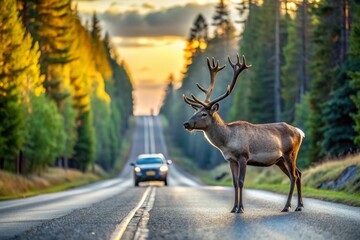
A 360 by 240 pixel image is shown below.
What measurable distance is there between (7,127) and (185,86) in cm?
9684

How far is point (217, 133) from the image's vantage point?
49.5ft

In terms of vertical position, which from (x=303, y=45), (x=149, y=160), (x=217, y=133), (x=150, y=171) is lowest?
(x=150, y=171)

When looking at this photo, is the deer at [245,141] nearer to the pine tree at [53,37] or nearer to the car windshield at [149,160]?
the car windshield at [149,160]

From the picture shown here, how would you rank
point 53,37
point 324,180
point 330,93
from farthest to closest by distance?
point 53,37 < point 330,93 < point 324,180

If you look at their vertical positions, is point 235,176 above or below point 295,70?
below

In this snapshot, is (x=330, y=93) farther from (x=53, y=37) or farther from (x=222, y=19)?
(x=222, y=19)

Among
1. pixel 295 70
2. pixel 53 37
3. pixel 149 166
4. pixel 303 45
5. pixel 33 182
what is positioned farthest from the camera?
pixel 295 70

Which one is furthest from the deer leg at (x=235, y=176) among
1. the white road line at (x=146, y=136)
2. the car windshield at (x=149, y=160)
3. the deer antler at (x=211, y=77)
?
the white road line at (x=146, y=136)

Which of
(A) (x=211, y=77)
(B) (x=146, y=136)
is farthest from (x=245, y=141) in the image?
(B) (x=146, y=136)

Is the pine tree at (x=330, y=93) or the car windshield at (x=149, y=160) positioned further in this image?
the car windshield at (x=149, y=160)

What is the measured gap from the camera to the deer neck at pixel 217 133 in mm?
15000

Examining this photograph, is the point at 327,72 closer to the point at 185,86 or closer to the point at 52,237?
the point at 52,237

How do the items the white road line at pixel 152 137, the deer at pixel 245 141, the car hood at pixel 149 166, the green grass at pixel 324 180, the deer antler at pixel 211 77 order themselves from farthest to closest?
the white road line at pixel 152 137
the car hood at pixel 149 166
the green grass at pixel 324 180
the deer antler at pixel 211 77
the deer at pixel 245 141

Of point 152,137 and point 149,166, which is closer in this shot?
point 149,166
